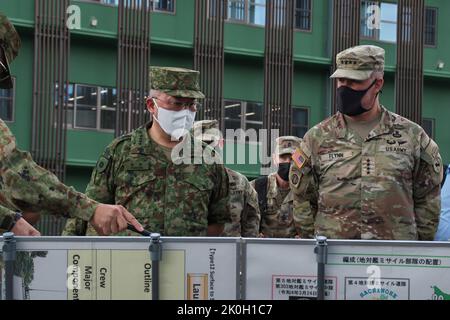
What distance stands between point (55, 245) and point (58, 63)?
2149 cm

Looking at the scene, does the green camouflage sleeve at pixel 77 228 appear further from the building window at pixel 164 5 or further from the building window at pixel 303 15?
the building window at pixel 303 15

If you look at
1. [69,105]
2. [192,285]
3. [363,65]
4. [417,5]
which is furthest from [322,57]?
[192,285]

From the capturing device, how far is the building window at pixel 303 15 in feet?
95.0

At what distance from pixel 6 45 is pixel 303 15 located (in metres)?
24.7

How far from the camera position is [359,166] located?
623 cm

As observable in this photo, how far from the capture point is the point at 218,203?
676 centimetres

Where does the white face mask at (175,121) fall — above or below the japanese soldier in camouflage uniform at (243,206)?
above

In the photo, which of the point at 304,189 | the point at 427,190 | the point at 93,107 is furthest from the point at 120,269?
the point at 93,107

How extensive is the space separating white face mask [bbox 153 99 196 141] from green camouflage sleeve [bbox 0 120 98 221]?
6.86ft

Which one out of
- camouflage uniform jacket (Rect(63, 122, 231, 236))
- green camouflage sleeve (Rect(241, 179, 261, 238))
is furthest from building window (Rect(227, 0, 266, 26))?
camouflage uniform jacket (Rect(63, 122, 231, 236))

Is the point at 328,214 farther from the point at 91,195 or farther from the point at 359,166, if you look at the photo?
the point at 91,195

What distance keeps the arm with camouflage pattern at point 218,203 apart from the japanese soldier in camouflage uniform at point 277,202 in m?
3.26

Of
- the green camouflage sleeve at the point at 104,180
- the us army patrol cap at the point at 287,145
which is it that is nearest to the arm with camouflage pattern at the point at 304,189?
A: the green camouflage sleeve at the point at 104,180

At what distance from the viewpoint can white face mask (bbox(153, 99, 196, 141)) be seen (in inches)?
263
